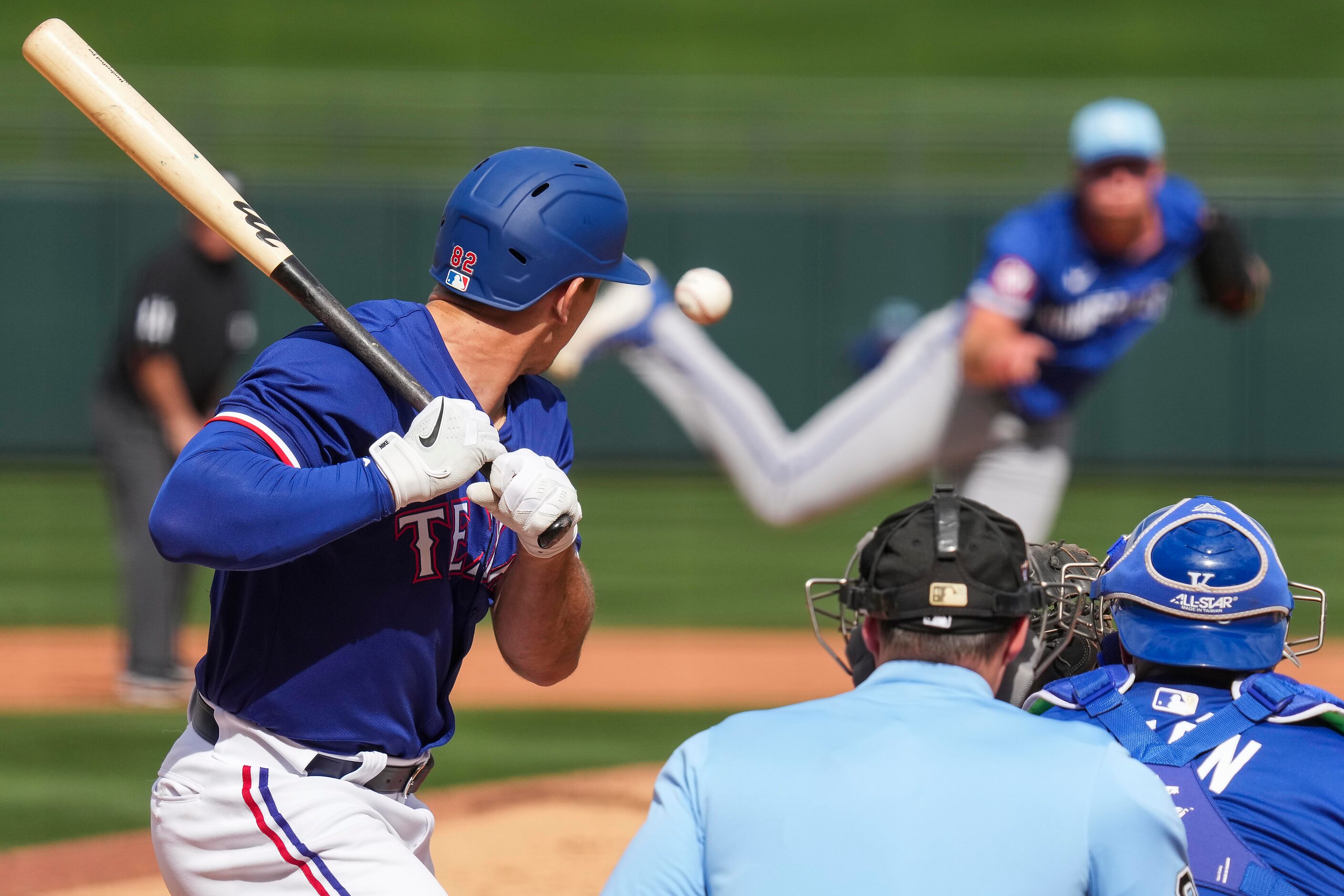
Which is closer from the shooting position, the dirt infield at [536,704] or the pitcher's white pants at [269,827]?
the pitcher's white pants at [269,827]

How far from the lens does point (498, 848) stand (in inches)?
179

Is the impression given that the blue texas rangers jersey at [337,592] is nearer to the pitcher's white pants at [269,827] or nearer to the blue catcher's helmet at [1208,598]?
the pitcher's white pants at [269,827]

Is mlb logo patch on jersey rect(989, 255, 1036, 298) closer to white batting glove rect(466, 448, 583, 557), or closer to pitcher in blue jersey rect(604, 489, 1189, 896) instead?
white batting glove rect(466, 448, 583, 557)

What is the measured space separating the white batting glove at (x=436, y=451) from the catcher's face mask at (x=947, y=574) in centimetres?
58

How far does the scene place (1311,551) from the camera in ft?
39.2

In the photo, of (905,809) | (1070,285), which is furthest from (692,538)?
(905,809)

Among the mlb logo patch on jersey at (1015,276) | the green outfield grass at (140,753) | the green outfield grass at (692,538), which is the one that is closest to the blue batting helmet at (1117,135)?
the mlb logo patch on jersey at (1015,276)

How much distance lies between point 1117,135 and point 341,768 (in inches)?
163

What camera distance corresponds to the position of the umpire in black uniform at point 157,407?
627 centimetres

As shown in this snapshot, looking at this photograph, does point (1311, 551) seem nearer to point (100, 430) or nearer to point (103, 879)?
point (100, 430)

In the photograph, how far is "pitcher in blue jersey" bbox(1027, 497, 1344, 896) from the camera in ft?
6.27

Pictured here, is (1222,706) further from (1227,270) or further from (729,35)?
(729,35)

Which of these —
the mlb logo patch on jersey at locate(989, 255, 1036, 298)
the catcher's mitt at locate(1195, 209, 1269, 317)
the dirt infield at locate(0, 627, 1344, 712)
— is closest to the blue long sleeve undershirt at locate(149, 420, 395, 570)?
the mlb logo patch on jersey at locate(989, 255, 1036, 298)

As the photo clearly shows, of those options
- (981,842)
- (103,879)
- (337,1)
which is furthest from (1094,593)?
(337,1)
